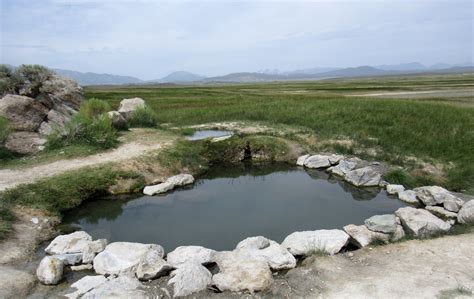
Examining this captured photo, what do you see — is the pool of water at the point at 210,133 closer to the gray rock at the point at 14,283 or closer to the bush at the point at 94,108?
the bush at the point at 94,108

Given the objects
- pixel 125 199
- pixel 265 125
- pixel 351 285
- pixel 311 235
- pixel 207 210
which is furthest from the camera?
pixel 265 125

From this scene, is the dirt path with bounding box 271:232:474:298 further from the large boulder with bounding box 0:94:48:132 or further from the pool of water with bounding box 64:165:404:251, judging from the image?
the large boulder with bounding box 0:94:48:132

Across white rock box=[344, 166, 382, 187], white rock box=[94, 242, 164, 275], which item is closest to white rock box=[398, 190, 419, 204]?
white rock box=[344, 166, 382, 187]

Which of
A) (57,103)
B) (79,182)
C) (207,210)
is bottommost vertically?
(207,210)

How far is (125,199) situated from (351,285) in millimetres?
10341

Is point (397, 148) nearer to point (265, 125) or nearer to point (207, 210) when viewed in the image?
point (265, 125)

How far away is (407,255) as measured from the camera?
29.4 ft

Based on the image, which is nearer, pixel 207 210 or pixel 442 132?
pixel 207 210

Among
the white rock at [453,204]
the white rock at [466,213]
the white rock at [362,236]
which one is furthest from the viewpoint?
the white rock at [453,204]

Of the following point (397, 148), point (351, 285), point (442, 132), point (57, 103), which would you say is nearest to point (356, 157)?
point (397, 148)

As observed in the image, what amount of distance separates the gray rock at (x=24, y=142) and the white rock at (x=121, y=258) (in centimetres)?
1246

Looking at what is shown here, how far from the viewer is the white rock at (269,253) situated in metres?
8.95

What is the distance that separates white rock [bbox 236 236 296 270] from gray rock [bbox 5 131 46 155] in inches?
589

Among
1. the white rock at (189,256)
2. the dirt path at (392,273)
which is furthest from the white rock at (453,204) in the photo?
the white rock at (189,256)
